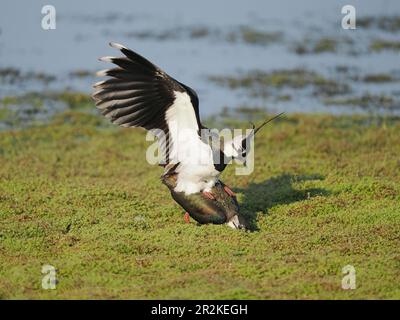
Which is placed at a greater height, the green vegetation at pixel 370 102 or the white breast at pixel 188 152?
the white breast at pixel 188 152

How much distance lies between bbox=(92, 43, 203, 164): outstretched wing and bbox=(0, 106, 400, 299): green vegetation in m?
0.94

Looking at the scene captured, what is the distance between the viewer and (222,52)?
16.2 metres

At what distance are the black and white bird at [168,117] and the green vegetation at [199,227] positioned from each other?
53 centimetres

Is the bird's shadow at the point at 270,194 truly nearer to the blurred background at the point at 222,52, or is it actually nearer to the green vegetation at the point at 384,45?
the blurred background at the point at 222,52

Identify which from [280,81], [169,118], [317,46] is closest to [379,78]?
[280,81]

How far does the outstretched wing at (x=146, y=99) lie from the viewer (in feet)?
23.5

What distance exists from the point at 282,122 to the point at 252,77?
104 inches

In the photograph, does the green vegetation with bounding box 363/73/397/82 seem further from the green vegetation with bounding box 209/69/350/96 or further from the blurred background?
the green vegetation with bounding box 209/69/350/96

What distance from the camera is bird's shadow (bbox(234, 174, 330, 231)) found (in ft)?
26.1

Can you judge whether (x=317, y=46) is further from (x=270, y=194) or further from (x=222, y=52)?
(x=270, y=194)

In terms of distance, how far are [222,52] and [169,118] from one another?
355 inches


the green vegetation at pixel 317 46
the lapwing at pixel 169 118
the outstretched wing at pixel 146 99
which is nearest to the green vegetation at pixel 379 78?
the green vegetation at pixel 317 46

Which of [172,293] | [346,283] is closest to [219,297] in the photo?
[172,293]

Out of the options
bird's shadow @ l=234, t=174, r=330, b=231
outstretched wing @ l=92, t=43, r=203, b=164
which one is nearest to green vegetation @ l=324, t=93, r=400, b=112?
bird's shadow @ l=234, t=174, r=330, b=231
